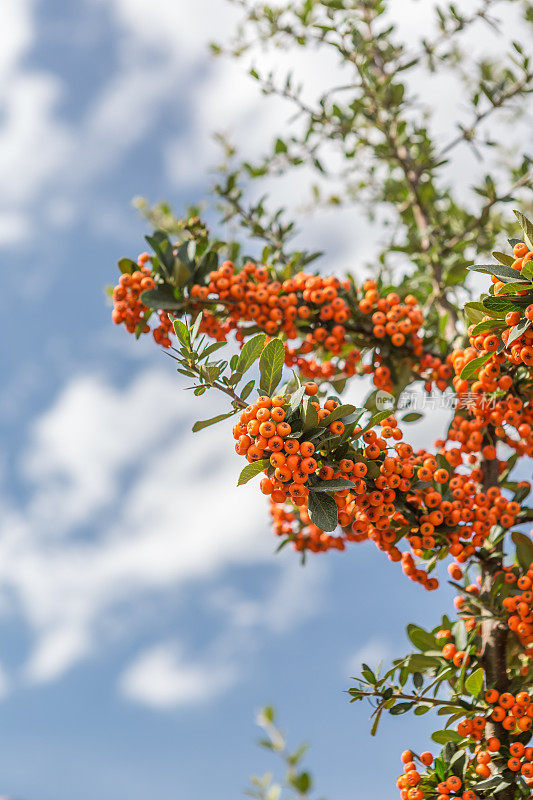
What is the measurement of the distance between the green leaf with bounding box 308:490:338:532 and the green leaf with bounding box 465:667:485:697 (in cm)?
113

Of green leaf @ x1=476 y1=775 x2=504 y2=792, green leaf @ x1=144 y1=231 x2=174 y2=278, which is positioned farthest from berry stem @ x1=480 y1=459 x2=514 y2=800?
green leaf @ x1=144 y1=231 x2=174 y2=278

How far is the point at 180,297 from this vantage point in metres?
3.86

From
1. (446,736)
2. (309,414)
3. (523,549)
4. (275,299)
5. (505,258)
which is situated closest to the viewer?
(309,414)

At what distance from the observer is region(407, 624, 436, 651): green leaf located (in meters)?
3.44

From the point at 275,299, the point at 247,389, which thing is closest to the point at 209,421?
the point at 247,389

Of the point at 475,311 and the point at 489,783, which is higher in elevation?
the point at 475,311

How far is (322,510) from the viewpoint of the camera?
2.56 meters

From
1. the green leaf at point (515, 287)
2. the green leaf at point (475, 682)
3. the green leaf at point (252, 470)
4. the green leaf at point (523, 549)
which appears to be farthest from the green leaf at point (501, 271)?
the green leaf at point (475, 682)

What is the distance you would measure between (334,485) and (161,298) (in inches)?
69.8

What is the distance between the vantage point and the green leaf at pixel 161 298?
3689mm

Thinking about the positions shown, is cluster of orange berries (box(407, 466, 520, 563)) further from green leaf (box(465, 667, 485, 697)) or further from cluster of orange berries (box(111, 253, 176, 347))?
cluster of orange berries (box(111, 253, 176, 347))

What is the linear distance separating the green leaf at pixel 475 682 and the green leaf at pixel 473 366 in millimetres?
1290

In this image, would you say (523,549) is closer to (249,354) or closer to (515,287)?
(515,287)

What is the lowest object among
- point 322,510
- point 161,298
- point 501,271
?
point 322,510
